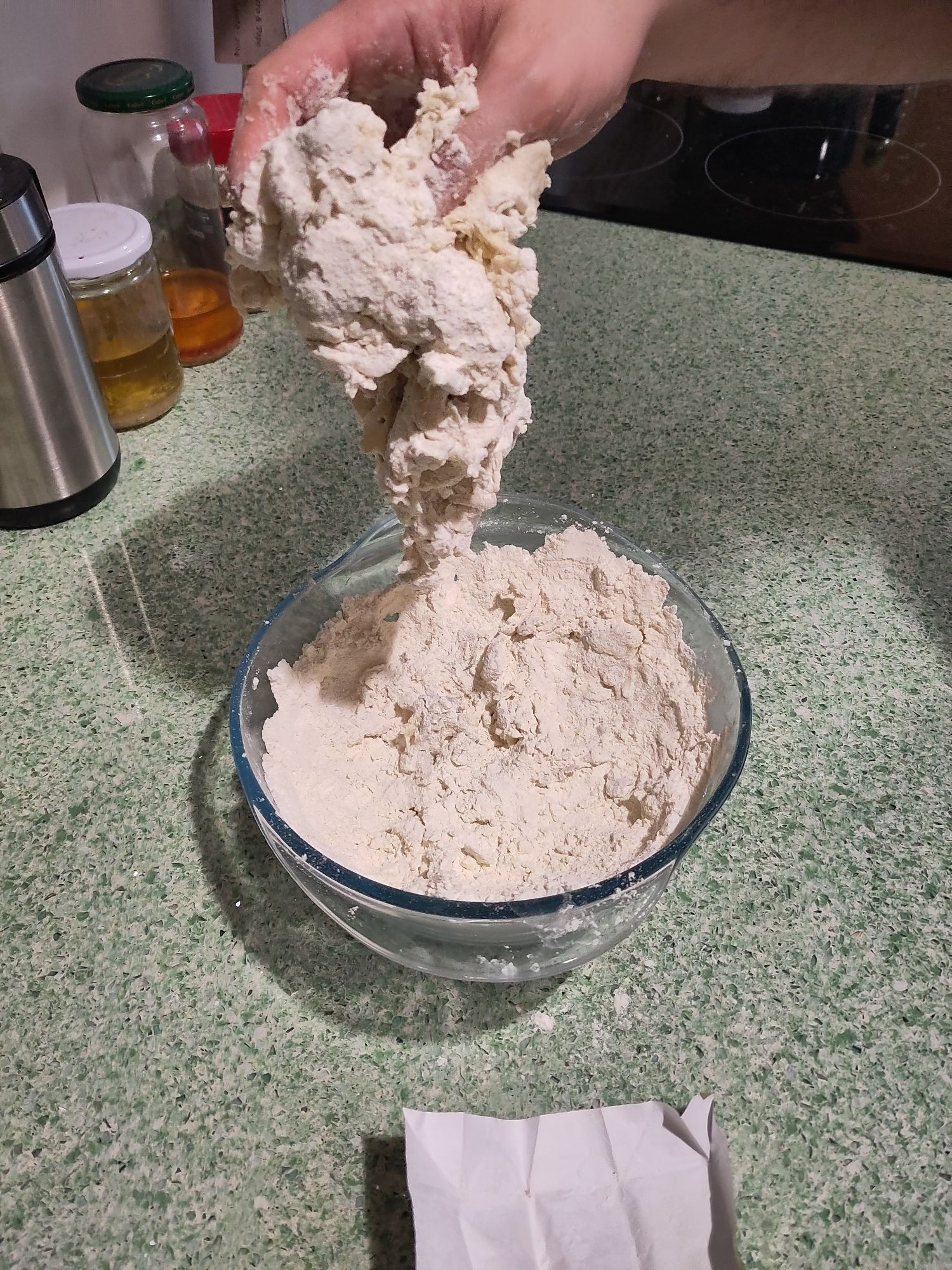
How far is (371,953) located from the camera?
0.63 m

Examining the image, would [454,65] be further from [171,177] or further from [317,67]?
[171,177]

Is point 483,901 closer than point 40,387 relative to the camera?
Yes

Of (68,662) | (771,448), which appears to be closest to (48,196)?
(68,662)

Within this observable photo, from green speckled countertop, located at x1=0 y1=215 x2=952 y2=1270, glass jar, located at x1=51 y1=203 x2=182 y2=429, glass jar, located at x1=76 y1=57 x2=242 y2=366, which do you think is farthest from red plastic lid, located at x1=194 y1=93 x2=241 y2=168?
green speckled countertop, located at x1=0 y1=215 x2=952 y2=1270

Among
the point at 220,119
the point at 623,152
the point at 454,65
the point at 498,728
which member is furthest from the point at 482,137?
the point at 623,152

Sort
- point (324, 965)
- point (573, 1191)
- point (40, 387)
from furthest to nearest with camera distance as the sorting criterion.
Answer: point (40, 387)
point (324, 965)
point (573, 1191)

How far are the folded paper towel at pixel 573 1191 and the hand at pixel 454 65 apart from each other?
1.84 feet

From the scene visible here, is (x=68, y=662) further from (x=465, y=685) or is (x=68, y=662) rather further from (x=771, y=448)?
(x=771, y=448)

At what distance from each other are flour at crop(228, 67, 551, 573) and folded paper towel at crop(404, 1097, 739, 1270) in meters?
0.40

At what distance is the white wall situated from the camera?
993 mm

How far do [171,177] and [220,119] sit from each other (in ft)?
0.37

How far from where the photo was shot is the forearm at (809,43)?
2.72 feet

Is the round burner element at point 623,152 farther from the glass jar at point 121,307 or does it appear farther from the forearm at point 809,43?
the glass jar at point 121,307

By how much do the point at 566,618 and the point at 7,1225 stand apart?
0.54 m
